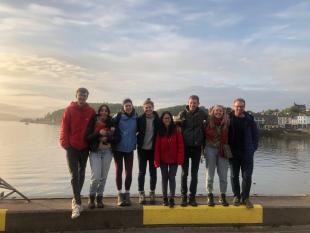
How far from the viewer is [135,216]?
7113 millimetres

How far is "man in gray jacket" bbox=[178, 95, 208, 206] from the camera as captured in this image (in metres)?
7.57

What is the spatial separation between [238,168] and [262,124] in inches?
6674

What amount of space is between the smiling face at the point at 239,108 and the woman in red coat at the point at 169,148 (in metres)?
1.14

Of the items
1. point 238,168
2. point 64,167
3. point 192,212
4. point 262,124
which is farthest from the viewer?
point 262,124

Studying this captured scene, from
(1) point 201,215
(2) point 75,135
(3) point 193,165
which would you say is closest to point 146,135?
(3) point 193,165

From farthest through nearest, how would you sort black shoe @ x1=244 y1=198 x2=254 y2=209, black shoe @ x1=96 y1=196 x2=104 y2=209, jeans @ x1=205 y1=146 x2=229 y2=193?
jeans @ x1=205 y1=146 x2=229 y2=193, black shoe @ x1=244 y1=198 x2=254 y2=209, black shoe @ x1=96 y1=196 x2=104 y2=209

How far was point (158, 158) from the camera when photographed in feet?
24.5

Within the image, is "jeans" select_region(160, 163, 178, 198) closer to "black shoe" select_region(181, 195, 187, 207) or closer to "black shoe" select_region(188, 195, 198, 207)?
"black shoe" select_region(181, 195, 187, 207)

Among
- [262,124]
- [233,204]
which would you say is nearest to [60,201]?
[233,204]

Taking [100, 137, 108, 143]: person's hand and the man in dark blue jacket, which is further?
the man in dark blue jacket

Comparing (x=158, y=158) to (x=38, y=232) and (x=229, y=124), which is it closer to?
(x=229, y=124)

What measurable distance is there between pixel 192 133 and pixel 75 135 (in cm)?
211

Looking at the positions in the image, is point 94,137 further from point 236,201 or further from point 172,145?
point 236,201

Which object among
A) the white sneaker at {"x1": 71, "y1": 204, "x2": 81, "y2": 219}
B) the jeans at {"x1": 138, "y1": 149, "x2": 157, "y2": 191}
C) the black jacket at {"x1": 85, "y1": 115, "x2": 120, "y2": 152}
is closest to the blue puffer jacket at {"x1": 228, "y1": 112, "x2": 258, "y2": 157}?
the jeans at {"x1": 138, "y1": 149, "x2": 157, "y2": 191}
